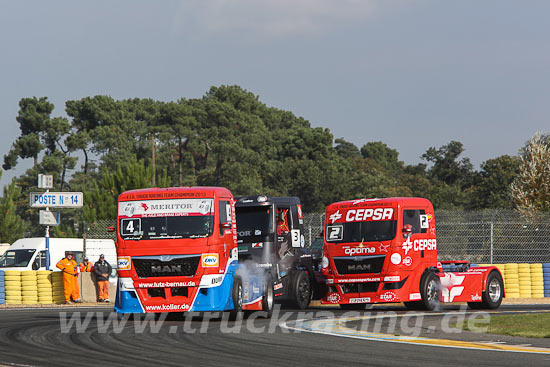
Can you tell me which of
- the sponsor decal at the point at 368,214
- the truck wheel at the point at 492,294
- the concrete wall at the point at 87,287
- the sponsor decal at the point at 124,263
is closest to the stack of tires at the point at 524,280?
the truck wheel at the point at 492,294

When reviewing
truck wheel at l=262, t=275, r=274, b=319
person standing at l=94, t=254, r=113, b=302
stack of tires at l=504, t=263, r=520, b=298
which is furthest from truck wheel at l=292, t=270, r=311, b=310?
stack of tires at l=504, t=263, r=520, b=298

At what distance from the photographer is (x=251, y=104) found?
10069 cm

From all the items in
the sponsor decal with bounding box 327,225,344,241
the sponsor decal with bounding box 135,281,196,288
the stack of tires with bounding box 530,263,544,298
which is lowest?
the stack of tires with bounding box 530,263,544,298

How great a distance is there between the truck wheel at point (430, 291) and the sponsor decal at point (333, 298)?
1.91 metres

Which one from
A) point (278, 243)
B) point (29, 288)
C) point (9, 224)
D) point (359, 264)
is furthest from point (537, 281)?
point (9, 224)

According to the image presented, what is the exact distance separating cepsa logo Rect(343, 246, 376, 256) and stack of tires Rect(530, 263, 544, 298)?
9233 mm

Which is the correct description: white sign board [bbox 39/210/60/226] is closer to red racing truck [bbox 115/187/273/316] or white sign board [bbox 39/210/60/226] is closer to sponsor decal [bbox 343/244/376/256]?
red racing truck [bbox 115/187/273/316]

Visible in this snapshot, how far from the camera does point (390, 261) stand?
2064 cm

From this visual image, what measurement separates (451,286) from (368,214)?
257cm

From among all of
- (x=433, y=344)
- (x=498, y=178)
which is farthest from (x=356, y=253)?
(x=498, y=178)

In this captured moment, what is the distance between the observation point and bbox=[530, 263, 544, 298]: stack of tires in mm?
28156

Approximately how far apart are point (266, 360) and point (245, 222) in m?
10.6

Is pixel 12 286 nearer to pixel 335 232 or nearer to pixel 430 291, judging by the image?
pixel 335 232

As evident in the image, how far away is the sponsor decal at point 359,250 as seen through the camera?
20.9 meters
